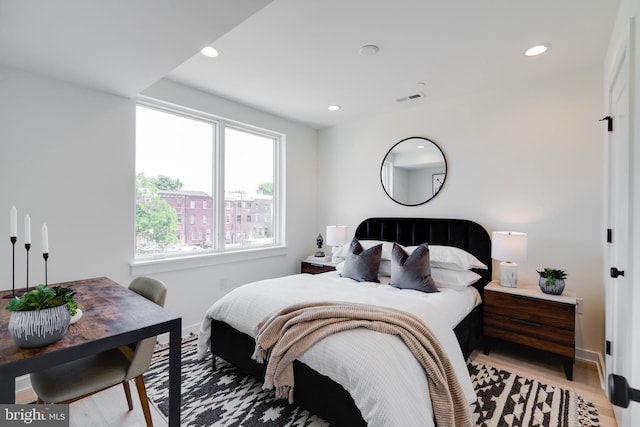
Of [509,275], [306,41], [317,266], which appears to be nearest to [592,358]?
[509,275]

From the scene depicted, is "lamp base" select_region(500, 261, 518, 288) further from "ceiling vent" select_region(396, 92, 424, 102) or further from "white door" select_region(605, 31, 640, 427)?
"ceiling vent" select_region(396, 92, 424, 102)

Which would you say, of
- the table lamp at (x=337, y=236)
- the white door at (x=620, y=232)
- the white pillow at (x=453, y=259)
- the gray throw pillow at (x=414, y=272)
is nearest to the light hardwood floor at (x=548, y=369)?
the white door at (x=620, y=232)

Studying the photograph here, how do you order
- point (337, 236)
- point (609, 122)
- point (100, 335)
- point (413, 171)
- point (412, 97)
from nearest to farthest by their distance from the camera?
point (100, 335) → point (609, 122) → point (412, 97) → point (413, 171) → point (337, 236)

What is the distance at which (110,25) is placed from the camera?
1646mm

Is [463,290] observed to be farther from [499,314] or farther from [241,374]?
[241,374]

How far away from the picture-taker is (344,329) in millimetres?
1711

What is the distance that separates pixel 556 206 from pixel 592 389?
1.48 metres

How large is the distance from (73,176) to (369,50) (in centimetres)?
259

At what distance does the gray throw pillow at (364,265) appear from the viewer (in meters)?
2.95

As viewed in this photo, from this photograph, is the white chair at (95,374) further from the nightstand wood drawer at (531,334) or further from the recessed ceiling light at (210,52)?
the nightstand wood drawer at (531,334)

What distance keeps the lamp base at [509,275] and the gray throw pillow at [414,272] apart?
0.71 metres

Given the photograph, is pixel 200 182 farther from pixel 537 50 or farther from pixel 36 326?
pixel 537 50

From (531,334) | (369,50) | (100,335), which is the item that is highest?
(369,50)

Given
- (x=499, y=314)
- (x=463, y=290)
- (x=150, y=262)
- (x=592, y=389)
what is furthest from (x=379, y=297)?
(x=150, y=262)
